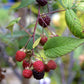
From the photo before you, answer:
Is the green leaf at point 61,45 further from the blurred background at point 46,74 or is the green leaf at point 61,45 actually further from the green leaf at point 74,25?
the blurred background at point 46,74

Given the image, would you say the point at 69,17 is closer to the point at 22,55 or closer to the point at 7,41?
the point at 22,55

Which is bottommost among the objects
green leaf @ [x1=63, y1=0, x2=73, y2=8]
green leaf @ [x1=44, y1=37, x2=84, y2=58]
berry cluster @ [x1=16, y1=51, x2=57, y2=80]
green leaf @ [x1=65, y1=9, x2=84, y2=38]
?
berry cluster @ [x1=16, y1=51, x2=57, y2=80]

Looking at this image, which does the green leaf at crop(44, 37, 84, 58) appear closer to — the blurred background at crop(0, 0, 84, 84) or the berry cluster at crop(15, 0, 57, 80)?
the berry cluster at crop(15, 0, 57, 80)

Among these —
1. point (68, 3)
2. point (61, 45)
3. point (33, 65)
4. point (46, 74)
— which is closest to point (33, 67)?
point (33, 65)

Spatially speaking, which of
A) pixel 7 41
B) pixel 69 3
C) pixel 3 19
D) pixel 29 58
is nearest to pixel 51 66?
pixel 29 58

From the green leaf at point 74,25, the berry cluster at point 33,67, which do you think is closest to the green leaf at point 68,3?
the green leaf at point 74,25

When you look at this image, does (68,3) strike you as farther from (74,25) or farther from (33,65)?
(33,65)

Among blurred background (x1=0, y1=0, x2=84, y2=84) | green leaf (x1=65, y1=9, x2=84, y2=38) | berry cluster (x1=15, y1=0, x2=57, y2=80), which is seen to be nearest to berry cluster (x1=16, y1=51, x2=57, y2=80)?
berry cluster (x1=15, y1=0, x2=57, y2=80)

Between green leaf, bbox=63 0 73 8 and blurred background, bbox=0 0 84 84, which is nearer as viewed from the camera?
green leaf, bbox=63 0 73 8
